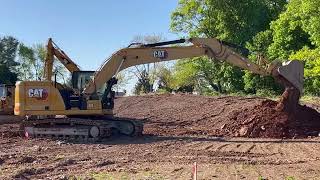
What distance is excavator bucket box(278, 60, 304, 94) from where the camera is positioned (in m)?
21.0

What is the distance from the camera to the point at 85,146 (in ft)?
63.4

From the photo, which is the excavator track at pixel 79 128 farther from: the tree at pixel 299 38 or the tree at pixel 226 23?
the tree at pixel 226 23

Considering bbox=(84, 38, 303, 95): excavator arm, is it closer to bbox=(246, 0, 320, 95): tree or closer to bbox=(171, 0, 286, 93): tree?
bbox=(246, 0, 320, 95): tree

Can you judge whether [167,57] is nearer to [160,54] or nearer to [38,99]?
[160,54]

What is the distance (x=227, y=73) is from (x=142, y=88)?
25718 millimetres

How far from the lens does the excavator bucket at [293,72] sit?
21.0 metres

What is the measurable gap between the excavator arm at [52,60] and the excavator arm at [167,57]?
70.2 inches

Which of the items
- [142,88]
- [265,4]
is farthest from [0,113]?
[142,88]

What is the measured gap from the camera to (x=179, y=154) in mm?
16359

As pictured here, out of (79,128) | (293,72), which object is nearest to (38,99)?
(79,128)

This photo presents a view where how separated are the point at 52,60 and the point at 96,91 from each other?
2.54 metres

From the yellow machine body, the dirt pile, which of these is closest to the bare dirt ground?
the dirt pile

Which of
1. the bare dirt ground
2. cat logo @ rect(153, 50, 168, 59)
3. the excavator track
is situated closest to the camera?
the bare dirt ground

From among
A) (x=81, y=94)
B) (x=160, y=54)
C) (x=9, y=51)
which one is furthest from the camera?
(x=9, y=51)
